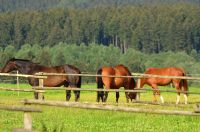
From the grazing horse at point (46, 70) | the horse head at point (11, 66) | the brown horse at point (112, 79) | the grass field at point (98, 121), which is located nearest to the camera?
the grass field at point (98, 121)

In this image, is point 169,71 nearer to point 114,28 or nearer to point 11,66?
point 11,66

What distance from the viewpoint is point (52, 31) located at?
16775cm

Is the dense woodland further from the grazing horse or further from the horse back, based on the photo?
the grazing horse

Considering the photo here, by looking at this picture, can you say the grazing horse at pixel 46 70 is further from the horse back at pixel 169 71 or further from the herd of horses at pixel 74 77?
the horse back at pixel 169 71

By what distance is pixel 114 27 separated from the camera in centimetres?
17612

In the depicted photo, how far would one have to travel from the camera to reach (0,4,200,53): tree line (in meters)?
161

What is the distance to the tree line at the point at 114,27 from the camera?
161m

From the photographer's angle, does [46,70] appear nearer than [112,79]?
Yes

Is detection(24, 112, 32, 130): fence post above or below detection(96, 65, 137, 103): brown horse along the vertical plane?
below

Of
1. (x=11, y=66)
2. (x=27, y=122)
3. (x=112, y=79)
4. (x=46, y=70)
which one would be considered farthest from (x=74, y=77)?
(x=27, y=122)

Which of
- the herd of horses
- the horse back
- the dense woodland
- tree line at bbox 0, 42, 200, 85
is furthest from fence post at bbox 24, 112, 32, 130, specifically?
the dense woodland

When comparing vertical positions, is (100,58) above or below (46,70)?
above

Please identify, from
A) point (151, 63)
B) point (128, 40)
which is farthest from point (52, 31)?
point (151, 63)

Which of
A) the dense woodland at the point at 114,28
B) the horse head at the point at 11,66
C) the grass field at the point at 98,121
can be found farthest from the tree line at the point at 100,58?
the grass field at the point at 98,121
